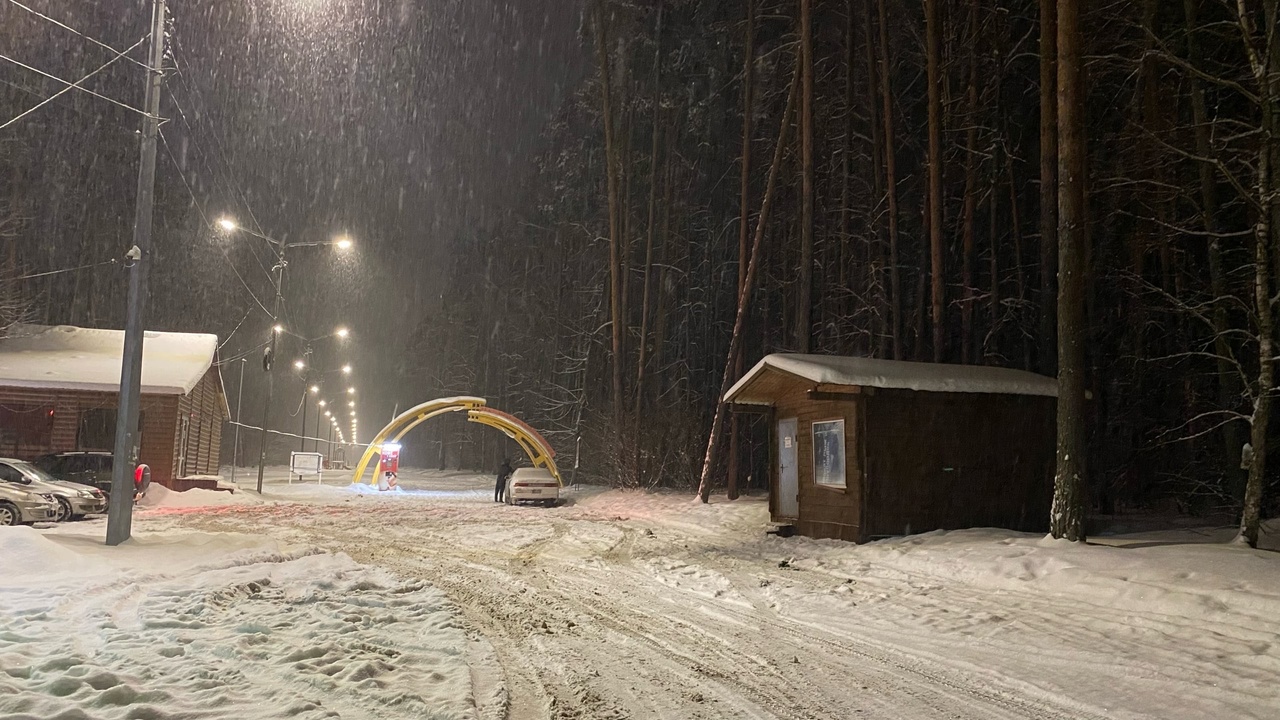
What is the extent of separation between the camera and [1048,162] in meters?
15.5

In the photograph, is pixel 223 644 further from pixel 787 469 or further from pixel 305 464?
pixel 305 464

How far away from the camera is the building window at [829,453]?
14891 millimetres

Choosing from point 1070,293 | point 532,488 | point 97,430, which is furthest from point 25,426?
point 1070,293

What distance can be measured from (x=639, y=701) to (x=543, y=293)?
43706 millimetres

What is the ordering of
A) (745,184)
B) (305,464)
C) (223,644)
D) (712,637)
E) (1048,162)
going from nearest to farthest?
(223,644), (712,637), (1048,162), (745,184), (305,464)

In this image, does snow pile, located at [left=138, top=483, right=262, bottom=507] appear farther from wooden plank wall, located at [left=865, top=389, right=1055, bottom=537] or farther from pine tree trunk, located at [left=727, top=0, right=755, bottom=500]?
wooden plank wall, located at [left=865, top=389, right=1055, bottom=537]

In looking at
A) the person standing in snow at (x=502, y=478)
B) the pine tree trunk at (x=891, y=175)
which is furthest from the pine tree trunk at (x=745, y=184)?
the person standing in snow at (x=502, y=478)

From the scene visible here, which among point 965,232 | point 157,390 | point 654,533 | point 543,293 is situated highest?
point 543,293

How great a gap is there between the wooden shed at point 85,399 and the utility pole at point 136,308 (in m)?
15.3

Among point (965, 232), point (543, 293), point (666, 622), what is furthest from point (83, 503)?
point (543, 293)

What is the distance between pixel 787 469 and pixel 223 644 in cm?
1321

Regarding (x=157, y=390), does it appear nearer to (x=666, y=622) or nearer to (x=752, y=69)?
(x=752, y=69)

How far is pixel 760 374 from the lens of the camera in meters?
16.7

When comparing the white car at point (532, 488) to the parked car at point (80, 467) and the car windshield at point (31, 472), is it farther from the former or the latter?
the car windshield at point (31, 472)
